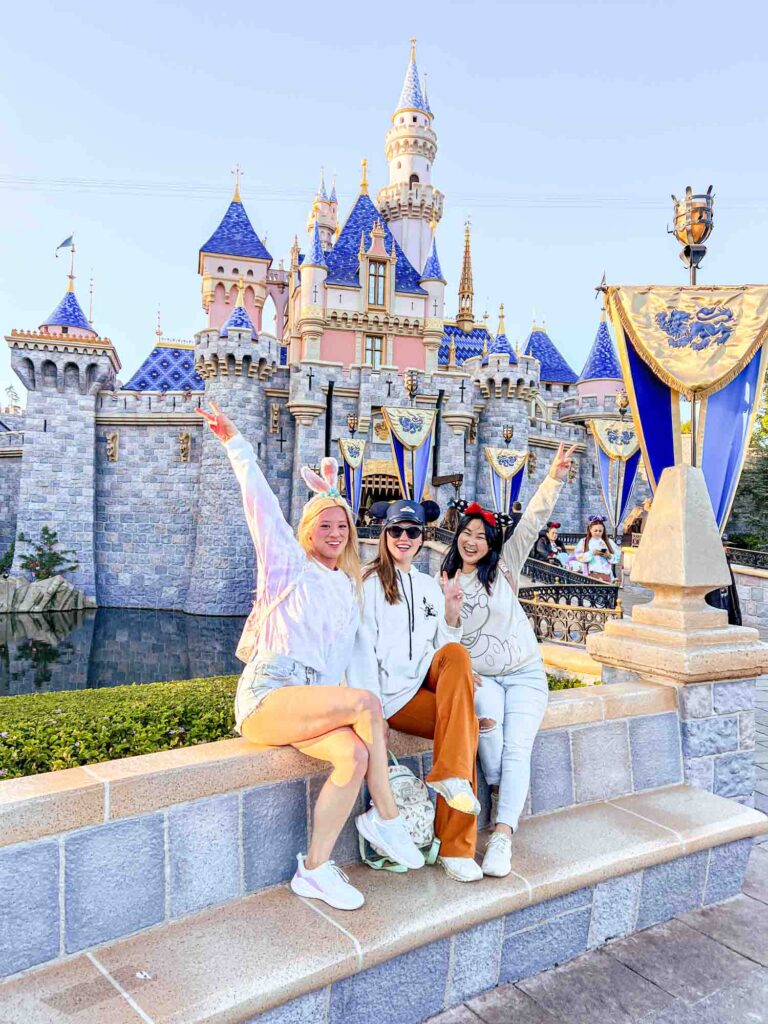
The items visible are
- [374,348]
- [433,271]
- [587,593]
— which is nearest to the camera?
[587,593]

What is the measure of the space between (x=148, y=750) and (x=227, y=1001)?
1.71 meters

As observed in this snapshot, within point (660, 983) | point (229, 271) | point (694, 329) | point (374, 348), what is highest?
point (229, 271)

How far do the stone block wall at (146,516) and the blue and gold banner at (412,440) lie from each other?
289 inches

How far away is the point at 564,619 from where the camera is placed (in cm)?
793

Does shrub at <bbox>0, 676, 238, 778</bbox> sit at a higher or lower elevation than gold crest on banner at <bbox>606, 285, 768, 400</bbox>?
lower

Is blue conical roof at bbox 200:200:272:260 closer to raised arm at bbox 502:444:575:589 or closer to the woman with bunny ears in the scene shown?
raised arm at bbox 502:444:575:589

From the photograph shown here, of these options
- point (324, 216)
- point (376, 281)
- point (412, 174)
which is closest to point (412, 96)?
point (412, 174)

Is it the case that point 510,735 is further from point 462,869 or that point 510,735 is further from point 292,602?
point 292,602

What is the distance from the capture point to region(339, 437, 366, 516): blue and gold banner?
742 inches

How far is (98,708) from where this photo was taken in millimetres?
3713

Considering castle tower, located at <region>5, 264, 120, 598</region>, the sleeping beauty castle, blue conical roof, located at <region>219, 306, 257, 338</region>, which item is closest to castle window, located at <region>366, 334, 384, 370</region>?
the sleeping beauty castle

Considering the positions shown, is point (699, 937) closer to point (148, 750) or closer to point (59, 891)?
point (59, 891)

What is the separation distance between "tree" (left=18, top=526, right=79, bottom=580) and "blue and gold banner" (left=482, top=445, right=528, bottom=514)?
43.0 feet

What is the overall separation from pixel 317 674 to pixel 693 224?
5.10 meters
